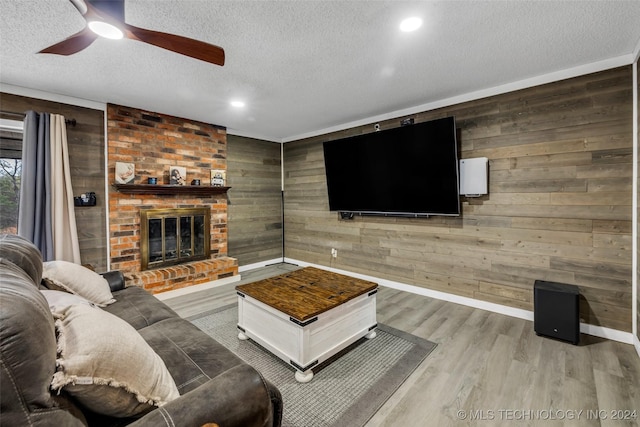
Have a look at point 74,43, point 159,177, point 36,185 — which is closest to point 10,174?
point 36,185

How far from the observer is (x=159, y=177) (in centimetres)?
404

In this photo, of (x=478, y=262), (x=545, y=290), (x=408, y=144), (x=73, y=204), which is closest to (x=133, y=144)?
(x=73, y=204)

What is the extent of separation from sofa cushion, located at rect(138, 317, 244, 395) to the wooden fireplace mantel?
2.44 metres

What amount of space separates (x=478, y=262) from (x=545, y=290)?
2.61 feet

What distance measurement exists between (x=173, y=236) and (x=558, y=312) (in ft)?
14.9

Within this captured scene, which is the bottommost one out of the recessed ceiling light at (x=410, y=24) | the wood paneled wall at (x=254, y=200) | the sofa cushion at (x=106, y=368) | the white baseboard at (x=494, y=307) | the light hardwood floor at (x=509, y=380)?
the light hardwood floor at (x=509, y=380)

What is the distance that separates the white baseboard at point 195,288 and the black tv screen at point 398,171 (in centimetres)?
193

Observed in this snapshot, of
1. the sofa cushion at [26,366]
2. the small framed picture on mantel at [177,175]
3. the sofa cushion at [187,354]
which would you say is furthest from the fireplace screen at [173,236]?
the sofa cushion at [26,366]

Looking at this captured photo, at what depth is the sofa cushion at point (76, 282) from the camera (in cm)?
201

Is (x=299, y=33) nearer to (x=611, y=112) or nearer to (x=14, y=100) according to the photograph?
(x=611, y=112)

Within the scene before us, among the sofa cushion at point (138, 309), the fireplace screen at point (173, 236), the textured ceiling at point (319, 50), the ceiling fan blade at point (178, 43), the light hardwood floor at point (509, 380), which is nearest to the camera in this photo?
the ceiling fan blade at point (178, 43)

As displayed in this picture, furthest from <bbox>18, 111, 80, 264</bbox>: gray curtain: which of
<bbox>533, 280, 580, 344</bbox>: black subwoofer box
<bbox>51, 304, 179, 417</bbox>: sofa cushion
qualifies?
<bbox>533, 280, 580, 344</bbox>: black subwoofer box

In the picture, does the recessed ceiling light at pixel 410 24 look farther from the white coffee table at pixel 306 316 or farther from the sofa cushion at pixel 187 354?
the sofa cushion at pixel 187 354

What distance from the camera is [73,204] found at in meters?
3.36
